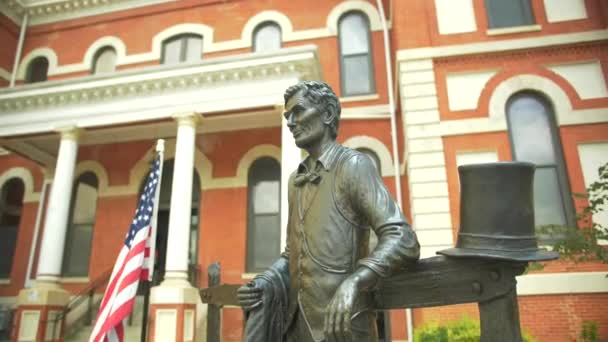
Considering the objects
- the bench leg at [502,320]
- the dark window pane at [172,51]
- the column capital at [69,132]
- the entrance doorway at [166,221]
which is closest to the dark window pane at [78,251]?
the entrance doorway at [166,221]

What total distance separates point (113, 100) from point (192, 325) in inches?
239

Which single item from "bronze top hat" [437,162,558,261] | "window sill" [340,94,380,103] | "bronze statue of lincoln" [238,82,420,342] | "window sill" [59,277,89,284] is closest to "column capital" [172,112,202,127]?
"window sill" [340,94,380,103]

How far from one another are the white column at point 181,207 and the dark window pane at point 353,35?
5.91 meters

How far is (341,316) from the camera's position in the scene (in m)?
1.61

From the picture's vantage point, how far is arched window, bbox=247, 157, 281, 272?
39.9 ft

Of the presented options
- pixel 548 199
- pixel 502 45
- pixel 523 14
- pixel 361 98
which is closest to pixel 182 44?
pixel 361 98

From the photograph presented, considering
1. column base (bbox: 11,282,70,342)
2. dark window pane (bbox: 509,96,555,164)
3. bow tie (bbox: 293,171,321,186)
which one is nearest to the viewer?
bow tie (bbox: 293,171,321,186)

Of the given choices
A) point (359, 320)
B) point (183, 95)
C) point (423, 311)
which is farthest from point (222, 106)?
point (359, 320)

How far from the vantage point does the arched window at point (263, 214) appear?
1216 centimetres

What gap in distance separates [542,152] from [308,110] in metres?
8.83

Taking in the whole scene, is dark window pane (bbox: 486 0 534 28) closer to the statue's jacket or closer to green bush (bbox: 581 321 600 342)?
green bush (bbox: 581 321 600 342)

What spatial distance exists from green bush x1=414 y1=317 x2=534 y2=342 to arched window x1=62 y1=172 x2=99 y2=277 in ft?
34.7

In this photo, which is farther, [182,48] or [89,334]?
[182,48]

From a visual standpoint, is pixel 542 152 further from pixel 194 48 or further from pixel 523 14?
pixel 194 48
